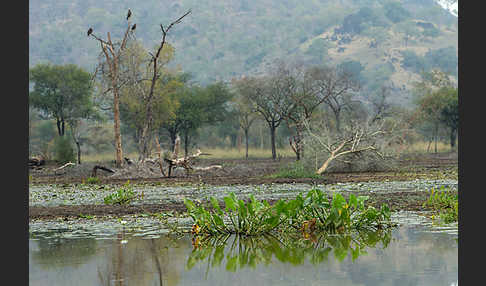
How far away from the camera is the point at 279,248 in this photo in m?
10.3

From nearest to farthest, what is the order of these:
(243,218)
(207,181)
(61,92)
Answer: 1. (243,218)
2. (207,181)
3. (61,92)

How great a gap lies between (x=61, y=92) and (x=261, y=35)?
11003cm

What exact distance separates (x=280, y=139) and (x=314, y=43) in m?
70.8

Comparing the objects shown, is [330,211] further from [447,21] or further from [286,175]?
[447,21]

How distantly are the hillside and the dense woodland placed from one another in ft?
1.25

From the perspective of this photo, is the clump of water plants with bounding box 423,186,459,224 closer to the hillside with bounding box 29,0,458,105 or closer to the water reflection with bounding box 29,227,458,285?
the water reflection with bounding box 29,227,458,285

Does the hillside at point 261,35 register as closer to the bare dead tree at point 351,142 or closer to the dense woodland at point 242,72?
the dense woodland at point 242,72

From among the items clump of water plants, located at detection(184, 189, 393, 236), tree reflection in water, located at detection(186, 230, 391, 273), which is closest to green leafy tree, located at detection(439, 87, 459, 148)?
clump of water plants, located at detection(184, 189, 393, 236)

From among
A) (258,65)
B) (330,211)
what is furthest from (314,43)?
(330,211)

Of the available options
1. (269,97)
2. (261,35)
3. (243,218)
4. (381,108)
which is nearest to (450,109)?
(381,108)

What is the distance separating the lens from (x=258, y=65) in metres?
141

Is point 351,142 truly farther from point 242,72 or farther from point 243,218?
point 242,72

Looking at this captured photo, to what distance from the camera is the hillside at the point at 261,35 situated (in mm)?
130500

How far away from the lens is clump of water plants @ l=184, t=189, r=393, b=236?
1127cm
